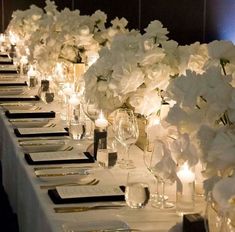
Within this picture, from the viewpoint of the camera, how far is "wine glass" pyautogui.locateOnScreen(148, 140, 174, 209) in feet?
7.20

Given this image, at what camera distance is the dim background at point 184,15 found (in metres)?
8.46

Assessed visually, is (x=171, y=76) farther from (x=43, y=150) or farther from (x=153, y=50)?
(x=43, y=150)

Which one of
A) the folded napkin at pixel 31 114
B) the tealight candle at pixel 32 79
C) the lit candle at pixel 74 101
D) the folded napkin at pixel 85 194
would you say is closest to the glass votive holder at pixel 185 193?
the folded napkin at pixel 85 194

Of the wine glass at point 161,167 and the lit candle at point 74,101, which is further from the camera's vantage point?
the lit candle at point 74,101

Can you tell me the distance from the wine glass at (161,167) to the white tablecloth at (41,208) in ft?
0.18

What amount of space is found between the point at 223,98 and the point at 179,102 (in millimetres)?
177

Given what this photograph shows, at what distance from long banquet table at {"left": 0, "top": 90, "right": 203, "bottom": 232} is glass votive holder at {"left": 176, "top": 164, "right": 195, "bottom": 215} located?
0.04m

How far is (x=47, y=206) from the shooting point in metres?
2.30

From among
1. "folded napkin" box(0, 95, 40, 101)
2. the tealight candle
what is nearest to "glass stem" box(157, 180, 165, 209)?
"folded napkin" box(0, 95, 40, 101)

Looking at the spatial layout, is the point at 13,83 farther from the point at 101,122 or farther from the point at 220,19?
the point at 220,19

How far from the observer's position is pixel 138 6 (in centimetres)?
1056

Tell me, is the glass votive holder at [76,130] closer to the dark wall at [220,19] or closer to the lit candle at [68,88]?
the lit candle at [68,88]

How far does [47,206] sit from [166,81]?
2.66ft

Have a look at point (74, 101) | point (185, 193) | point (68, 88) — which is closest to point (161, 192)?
point (185, 193)
